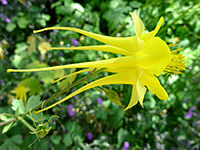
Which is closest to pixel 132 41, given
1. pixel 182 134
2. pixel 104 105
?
pixel 104 105

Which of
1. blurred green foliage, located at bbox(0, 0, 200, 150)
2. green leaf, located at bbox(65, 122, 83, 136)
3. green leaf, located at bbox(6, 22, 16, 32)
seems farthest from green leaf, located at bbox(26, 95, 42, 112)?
green leaf, located at bbox(6, 22, 16, 32)

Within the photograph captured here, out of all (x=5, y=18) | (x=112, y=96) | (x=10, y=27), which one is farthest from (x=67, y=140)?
(x=5, y=18)

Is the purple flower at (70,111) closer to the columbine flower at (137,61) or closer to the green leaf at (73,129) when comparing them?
the green leaf at (73,129)

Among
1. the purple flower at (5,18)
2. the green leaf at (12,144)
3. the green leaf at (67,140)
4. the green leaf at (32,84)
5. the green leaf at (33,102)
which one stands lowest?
the green leaf at (67,140)

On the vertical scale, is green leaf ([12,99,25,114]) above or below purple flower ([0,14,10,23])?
below

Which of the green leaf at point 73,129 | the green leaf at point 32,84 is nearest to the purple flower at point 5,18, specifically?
the green leaf at point 32,84

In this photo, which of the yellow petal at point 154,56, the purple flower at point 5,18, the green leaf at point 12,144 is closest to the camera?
the yellow petal at point 154,56

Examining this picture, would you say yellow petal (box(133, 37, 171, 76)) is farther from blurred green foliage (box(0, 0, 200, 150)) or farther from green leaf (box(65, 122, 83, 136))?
green leaf (box(65, 122, 83, 136))

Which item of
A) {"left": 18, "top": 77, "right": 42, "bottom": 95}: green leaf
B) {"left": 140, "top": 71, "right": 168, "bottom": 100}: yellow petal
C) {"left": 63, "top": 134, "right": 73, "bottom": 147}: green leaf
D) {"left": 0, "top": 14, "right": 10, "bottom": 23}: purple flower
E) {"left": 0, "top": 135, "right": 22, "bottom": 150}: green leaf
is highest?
{"left": 0, "top": 14, "right": 10, "bottom": 23}: purple flower

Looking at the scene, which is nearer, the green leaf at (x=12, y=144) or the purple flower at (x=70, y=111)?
the green leaf at (x=12, y=144)
